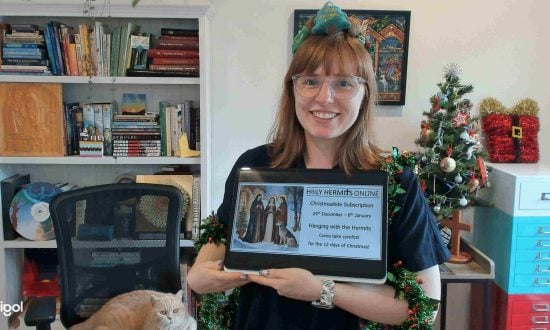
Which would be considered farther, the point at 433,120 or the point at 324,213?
the point at 433,120

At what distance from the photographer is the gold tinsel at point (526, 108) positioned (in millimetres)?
2410

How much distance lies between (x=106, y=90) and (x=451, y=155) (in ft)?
5.96

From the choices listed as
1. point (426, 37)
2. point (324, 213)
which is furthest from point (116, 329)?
point (426, 37)

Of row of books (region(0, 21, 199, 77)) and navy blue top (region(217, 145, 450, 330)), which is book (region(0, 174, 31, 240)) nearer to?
row of books (region(0, 21, 199, 77))

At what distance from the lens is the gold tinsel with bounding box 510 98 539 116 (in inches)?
Result: 94.9

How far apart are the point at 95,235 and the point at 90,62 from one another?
971 millimetres

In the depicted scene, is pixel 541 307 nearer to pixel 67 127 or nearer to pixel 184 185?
pixel 184 185

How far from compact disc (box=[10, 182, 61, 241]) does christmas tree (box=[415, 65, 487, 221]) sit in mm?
1865

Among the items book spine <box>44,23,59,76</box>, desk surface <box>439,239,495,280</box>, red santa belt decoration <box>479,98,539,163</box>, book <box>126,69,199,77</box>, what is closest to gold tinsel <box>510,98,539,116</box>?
red santa belt decoration <box>479,98,539,163</box>

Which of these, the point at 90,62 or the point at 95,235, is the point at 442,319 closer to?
the point at 95,235

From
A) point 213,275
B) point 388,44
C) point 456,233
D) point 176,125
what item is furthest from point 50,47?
point 456,233

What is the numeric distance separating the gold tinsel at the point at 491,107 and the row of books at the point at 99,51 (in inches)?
60.5

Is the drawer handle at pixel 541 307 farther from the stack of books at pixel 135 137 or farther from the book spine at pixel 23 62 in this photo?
the book spine at pixel 23 62

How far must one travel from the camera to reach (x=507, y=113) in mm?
2420
